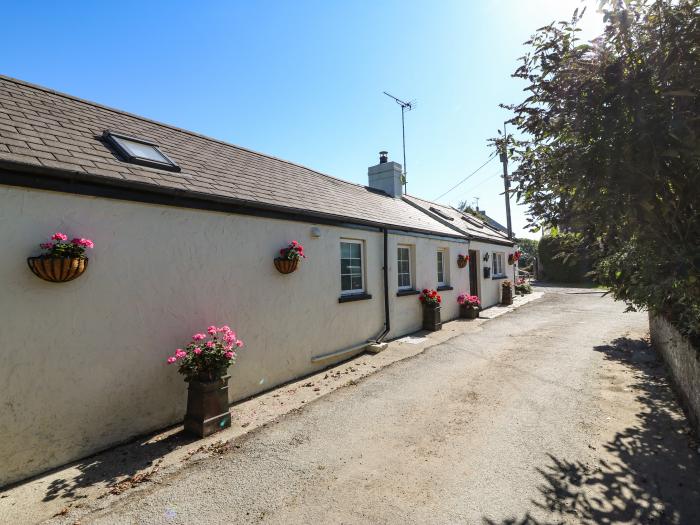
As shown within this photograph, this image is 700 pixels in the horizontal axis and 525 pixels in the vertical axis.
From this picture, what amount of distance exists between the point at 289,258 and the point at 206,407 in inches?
105

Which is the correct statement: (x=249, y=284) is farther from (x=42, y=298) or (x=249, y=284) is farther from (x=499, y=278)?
(x=499, y=278)

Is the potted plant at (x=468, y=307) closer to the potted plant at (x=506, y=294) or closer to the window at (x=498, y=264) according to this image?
the potted plant at (x=506, y=294)

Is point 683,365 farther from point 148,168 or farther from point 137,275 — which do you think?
point 148,168

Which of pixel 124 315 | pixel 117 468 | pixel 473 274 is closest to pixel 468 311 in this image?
pixel 473 274

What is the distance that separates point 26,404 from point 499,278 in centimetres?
1705

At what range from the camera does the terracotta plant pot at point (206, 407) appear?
4.47m

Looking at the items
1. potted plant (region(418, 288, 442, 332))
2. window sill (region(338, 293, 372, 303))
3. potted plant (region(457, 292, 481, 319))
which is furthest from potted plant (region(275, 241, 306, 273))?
potted plant (region(457, 292, 481, 319))

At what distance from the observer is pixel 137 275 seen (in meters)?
4.57

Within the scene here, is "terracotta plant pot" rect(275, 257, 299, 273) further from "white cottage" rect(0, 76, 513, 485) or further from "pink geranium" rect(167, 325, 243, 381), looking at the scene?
"pink geranium" rect(167, 325, 243, 381)

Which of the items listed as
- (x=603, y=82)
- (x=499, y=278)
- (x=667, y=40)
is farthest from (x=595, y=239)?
(x=499, y=278)

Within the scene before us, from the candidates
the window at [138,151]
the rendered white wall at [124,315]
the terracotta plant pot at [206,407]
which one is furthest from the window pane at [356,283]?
the window at [138,151]

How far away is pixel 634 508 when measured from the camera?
3090 millimetres

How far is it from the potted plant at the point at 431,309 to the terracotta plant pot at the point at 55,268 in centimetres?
859

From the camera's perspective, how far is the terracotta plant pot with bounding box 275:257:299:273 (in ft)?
20.5
